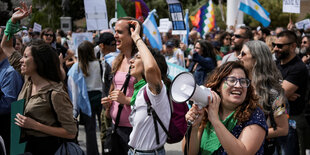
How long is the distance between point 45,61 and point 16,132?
693 millimetres

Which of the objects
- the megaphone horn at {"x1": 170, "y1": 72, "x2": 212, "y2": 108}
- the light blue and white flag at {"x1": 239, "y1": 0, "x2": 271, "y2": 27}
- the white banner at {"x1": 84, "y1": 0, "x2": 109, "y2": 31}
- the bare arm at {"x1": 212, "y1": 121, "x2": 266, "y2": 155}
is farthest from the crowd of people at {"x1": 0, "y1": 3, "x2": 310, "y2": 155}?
the light blue and white flag at {"x1": 239, "y1": 0, "x2": 271, "y2": 27}

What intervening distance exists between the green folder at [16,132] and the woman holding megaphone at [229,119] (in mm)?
1282

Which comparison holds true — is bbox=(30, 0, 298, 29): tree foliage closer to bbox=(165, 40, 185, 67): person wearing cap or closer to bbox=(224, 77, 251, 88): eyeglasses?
bbox=(165, 40, 185, 67): person wearing cap

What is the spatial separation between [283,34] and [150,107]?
→ 7.75 ft

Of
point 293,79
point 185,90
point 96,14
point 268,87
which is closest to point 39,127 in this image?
point 185,90

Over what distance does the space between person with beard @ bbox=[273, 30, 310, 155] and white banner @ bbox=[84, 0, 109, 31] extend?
11.9ft

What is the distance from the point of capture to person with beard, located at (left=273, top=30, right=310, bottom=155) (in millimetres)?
4320

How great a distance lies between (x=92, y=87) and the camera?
5645 mm

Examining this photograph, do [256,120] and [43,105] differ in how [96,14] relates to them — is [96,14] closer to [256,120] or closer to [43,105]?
[43,105]

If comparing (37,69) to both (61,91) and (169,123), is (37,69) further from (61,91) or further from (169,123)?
(169,123)

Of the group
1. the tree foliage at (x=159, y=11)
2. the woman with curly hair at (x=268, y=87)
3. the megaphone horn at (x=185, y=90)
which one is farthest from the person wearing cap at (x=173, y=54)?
the tree foliage at (x=159, y=11)

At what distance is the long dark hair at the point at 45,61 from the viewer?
10.5 ft

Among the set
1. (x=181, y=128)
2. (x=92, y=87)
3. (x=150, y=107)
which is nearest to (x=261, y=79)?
(x=181, y=128)

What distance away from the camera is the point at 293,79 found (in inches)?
170
